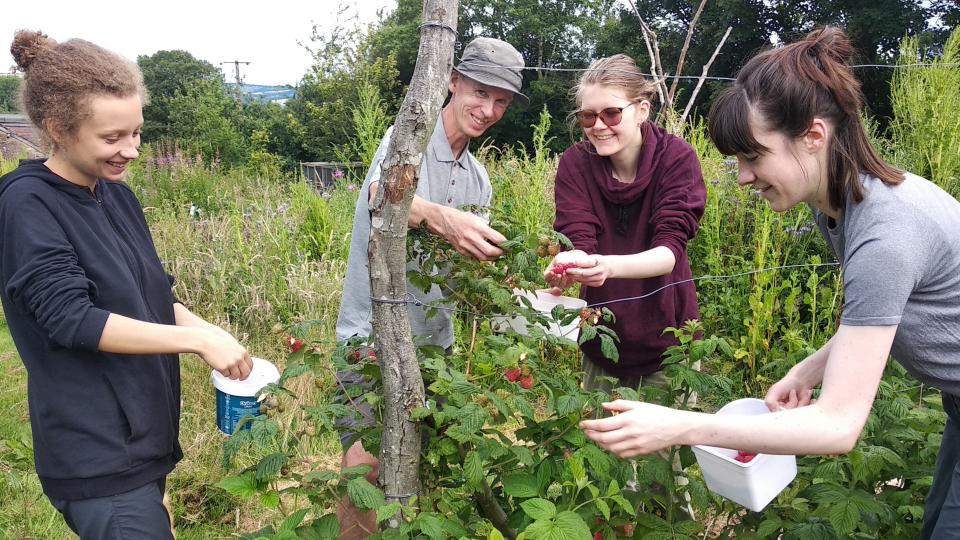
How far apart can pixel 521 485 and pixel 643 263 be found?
2.69ft

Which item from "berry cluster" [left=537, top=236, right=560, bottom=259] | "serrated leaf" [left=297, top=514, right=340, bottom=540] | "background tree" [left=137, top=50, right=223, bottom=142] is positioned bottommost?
"serrated leaf" [left=297, top=514, right=340, bottom=540]

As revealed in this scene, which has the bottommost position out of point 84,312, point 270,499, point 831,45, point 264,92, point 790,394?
point 270,499

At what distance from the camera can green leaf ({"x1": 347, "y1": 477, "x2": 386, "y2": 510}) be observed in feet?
4.50

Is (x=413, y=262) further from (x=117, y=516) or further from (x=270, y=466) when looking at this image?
(x=117, y=516)

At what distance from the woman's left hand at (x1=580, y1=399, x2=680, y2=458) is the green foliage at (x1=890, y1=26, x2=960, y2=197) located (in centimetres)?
364

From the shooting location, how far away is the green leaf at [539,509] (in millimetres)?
1282

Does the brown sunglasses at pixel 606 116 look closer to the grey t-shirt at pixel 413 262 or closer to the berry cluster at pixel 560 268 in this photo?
the grey t-shirt at pixel 413 262

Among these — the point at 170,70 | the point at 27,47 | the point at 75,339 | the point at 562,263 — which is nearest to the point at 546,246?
the point at 562,263

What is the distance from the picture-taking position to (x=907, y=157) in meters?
4.39

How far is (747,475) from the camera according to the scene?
53.4 inches

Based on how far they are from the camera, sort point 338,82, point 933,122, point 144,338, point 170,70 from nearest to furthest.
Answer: point 144,338
point 933,122
point 338,82
point 170,70

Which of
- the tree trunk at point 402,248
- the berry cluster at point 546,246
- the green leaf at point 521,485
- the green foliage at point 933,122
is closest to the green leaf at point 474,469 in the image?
the green leaf at point 521,485

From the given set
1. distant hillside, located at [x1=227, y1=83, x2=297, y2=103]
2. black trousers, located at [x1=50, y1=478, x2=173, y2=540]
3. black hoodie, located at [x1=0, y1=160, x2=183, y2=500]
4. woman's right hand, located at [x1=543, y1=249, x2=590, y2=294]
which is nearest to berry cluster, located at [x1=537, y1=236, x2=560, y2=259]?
woman's right hand, located at [x1=543, y1=249, x2=590, y2=294]

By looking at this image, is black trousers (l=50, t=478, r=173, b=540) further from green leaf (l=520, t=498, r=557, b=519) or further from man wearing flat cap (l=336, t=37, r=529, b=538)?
green leaf (l=520, t=498, r=557, b=519)
